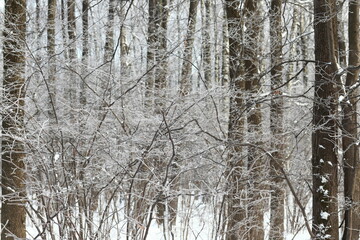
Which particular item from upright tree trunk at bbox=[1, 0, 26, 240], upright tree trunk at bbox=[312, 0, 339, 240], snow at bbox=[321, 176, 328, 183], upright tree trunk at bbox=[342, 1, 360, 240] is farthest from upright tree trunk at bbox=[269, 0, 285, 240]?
upright tree trunk at bbox=[1, 0, 26, 240]

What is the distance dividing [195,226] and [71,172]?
5990 millimetres

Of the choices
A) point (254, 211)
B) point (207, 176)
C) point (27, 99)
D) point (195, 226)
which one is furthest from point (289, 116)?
point (27, 99)

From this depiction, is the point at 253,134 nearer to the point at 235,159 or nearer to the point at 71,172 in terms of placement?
the point at 235,159

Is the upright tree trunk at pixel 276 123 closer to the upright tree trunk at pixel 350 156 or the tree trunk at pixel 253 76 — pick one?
the tree trunk at pixel 253 76

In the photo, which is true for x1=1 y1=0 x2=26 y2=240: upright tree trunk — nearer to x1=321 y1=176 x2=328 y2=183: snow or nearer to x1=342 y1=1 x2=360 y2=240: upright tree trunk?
x1=321 y1=176 x2=328 y2=183: snow

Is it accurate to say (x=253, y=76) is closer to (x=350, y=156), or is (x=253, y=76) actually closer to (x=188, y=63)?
(x=350, y=156)

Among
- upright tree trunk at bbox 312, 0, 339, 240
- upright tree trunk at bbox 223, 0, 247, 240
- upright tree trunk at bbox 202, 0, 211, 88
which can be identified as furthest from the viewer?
upright tree trunk at bbox 202, 0, 211, 88

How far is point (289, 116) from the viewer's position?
11.7 metres

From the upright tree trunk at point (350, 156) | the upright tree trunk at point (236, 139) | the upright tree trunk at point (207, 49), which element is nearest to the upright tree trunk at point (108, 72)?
the upright tree trunk at point (236, 139)

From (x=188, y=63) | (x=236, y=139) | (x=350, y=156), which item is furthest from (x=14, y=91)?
(x=188, y=63)

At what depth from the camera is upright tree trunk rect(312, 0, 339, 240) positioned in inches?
219

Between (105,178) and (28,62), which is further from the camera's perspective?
(28,62)

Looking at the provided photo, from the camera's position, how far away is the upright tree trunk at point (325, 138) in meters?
5.56

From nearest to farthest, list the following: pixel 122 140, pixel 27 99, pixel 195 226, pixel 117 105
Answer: pixel 122 140, pixel 27 99, pixel 117 105, pixel 195 226
